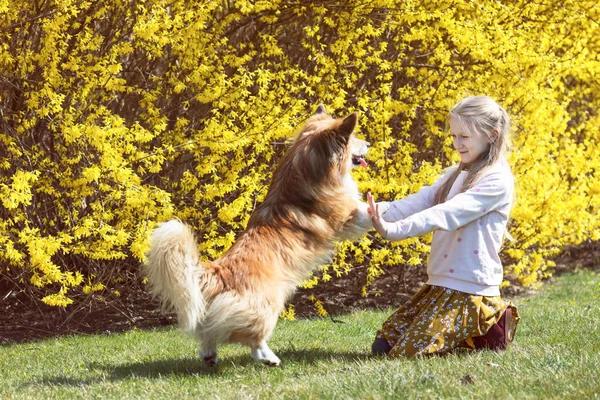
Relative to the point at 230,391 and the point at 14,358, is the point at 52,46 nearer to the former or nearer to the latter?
the point at 14,358

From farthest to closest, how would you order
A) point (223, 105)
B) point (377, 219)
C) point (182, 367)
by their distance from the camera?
point (223, 105) → point (182, 367) → point (377, 219)

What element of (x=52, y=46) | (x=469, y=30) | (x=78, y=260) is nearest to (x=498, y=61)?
(x=469, y=30)

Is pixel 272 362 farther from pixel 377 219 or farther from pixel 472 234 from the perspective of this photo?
pixel 472 234

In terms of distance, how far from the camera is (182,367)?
4.30m

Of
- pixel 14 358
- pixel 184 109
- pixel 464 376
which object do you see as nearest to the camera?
pixel 464 376

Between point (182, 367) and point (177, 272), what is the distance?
90 centimetres

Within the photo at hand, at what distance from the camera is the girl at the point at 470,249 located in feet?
13.1

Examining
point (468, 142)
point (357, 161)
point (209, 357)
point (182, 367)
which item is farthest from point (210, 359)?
point (468, 142)

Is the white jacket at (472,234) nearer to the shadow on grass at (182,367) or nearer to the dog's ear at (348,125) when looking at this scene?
the dog's ear at (348,125)

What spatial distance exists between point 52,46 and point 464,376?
3.51 m

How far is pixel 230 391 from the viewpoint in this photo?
11.7 ft

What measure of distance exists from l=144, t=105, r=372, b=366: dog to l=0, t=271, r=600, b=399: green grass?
0.83 ft

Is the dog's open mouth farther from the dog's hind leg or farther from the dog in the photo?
the dog's hind leg

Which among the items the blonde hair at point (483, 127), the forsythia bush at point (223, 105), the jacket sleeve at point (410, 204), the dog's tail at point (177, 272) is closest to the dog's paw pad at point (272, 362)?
the dog's tail at point (177, 272)
